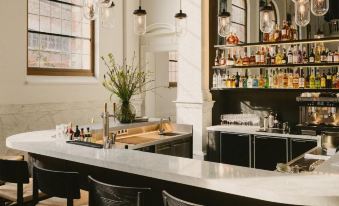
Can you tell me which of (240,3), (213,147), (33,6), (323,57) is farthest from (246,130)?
(33,6)

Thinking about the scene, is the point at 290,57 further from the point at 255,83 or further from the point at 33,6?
the point at 33,6

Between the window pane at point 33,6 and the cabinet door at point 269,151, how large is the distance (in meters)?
4.33

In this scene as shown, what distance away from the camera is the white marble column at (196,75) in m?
6.62

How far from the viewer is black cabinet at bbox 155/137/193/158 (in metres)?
4.81

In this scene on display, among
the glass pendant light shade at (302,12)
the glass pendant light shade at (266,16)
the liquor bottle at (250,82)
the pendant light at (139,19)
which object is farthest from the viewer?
the liquor bottle at (250,82)

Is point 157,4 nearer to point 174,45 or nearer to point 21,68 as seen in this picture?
point 174,45

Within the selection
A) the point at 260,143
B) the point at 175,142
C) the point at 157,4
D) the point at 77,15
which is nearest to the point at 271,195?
the point at 175,142

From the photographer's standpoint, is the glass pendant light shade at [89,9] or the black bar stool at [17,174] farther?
the glass pendant light shade at [89,9]

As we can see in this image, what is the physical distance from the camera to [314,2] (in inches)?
135

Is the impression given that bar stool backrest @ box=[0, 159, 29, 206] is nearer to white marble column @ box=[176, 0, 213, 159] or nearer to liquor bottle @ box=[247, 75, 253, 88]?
white marble column @ box=[176, 0, 213, 159]

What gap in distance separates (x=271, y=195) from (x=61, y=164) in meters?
2.05

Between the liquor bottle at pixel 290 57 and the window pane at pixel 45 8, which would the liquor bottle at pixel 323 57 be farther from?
the window pane at pixel 45 8

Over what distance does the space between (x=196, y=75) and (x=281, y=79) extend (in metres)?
1.49

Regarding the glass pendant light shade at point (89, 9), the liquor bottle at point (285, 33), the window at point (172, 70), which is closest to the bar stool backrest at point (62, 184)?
the glass pendant light shade at point (89, 9)
